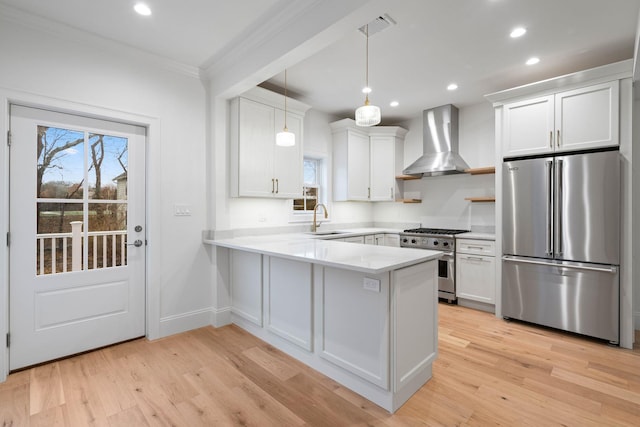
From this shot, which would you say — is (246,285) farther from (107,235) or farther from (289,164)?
(289,164)

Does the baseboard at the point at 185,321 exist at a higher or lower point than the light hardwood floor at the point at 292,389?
higher

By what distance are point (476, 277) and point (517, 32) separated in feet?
8.69

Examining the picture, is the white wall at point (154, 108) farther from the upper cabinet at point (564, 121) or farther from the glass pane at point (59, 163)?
the upper cabinet at point (564, 121)

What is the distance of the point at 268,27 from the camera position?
8.14 feet

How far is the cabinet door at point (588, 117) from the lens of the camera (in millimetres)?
2854

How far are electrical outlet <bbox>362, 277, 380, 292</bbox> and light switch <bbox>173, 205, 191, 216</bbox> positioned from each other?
2141 millimetres

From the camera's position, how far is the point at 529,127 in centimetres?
332

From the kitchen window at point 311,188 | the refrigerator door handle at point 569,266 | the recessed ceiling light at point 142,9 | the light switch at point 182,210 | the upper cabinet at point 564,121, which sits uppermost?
the recessed ceiling light at point 142,9

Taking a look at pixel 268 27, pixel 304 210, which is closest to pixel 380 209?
pixel 304 210

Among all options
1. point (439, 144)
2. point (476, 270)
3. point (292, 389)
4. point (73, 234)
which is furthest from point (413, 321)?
point (439, 144)

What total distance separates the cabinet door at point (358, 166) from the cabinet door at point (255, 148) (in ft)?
4.98

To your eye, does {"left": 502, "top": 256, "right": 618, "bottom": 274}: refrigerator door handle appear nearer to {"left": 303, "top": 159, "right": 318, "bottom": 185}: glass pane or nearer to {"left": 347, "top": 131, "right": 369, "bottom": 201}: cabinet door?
{"left": 347, "top": 131, "right": 369, "bottom": 201}: cabinet door

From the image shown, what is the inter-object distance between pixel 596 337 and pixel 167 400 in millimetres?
3782

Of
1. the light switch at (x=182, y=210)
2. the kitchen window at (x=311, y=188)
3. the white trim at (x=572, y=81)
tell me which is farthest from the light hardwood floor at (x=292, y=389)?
the white trim at (x=572, y=81)
